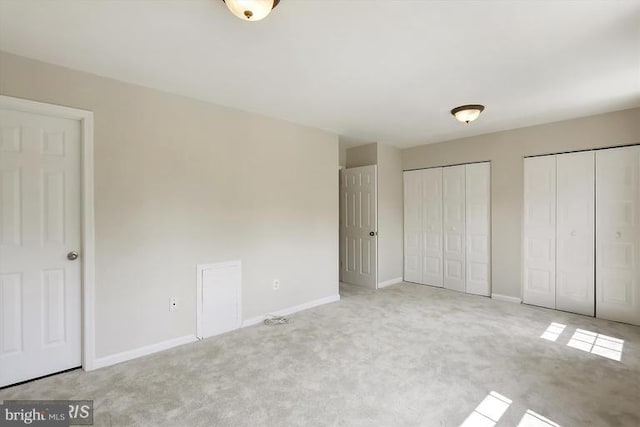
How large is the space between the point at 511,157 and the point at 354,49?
335 centimetres

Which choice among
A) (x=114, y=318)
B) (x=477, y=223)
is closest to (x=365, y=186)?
(x=477, y=223)

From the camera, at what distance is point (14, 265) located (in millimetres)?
2305

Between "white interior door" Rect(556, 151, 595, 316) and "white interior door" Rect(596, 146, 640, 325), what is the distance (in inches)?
2.9

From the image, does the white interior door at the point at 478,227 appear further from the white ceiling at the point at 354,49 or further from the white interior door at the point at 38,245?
the white interior door at the point at 38,245

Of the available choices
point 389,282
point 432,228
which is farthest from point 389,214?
point 389,282

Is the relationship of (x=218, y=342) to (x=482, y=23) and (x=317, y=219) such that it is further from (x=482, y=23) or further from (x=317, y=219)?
(x=482, y=23)

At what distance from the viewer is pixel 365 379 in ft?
7.73

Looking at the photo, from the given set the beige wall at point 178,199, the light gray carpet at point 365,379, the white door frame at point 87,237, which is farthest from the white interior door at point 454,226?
the white door frame at point 87,237

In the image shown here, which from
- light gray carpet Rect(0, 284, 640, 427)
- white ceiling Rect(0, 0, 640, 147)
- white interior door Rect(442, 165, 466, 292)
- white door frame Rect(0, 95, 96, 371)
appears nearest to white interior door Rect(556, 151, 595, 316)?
light gray carpet Rect(0, 284, 640, 427)

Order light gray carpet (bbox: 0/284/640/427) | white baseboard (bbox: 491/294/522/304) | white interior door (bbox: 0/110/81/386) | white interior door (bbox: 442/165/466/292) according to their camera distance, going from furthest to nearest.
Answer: white interior door (bbox: 442/165/466/292) → white baseboard (bbox: 491/294/522/304) → white interior door (bbox: 0/110/81/386) → light gray carpet (bbox: 0/284/640/427)

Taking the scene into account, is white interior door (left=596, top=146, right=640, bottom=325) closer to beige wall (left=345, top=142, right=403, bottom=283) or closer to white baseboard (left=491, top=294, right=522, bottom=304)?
white baseboard (left=491, top=294, right=522, bottom=304)

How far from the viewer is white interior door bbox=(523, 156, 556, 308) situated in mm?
4055

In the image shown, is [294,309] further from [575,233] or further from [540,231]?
[575,233]

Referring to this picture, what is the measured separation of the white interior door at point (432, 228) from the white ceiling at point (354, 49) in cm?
198
